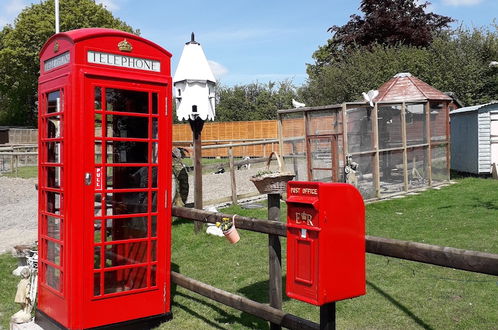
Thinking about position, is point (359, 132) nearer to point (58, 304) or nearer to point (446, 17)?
point (58, 304)

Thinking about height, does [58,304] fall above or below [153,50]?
below

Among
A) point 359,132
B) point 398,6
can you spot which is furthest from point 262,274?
point 398,6

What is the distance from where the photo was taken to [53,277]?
5.30m

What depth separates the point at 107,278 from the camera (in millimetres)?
5102

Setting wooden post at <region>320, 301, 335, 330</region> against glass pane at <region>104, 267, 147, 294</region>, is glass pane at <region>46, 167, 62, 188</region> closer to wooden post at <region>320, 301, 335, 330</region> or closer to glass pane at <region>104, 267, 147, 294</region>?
glass pane at <region>104, 267, 147, 294</region>

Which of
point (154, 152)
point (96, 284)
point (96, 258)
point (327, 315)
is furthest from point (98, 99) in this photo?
point (327, 315)

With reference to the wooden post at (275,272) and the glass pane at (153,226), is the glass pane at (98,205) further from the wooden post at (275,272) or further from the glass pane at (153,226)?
the wooden post at (275,272)

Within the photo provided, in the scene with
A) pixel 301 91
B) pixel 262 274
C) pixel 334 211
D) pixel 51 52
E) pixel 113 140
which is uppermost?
pixel 301 91

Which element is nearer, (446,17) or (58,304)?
(58,304)

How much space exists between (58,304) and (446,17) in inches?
1410

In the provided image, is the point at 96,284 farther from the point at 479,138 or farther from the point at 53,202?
the point at 479,138

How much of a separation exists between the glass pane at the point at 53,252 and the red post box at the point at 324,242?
105 inches

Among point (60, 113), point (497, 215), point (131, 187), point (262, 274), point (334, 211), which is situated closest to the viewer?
point (334, 211)

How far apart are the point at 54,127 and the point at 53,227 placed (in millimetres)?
995
